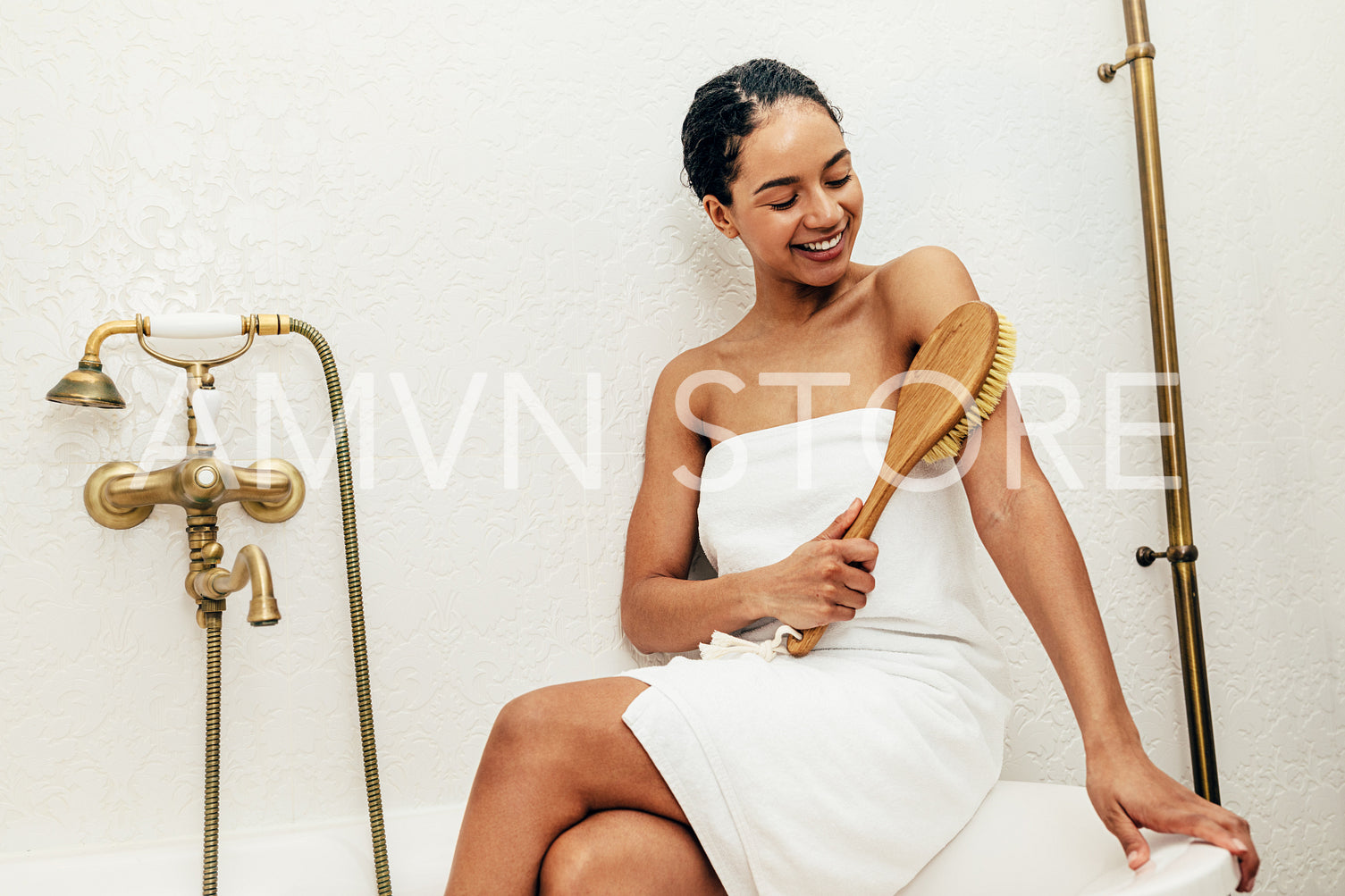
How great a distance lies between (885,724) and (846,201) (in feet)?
1.78

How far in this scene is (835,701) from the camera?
2.70 feet

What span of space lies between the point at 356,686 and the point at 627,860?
43 cm

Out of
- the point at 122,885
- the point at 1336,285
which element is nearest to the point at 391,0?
the point at 122,885

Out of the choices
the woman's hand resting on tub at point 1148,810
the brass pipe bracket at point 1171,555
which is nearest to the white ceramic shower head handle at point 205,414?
the woman's hand resting on tub at point 1148,810

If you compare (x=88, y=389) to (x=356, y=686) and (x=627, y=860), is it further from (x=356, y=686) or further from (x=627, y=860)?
(x=627, y=860)

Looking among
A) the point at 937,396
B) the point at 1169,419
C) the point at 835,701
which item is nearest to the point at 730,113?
the point at 937,396

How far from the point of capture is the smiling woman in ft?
2.52

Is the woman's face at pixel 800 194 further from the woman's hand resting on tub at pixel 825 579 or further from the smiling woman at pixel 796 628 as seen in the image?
the woman's hand resting on tub at pixel 825 579

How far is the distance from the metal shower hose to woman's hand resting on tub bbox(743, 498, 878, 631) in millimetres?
425

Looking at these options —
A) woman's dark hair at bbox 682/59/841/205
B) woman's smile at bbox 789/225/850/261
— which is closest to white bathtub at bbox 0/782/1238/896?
woman's smile at bbox 789/225/850/261

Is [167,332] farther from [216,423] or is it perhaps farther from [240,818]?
[240,818]

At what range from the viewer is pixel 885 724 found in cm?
83

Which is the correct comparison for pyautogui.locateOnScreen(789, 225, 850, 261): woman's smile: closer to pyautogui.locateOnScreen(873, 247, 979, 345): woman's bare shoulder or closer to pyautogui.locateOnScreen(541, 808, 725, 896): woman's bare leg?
pyautogui.locateOnScreen(873, 247, 979, 345): woman's bare shoulder

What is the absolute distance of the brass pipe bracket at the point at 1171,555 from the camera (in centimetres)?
126
